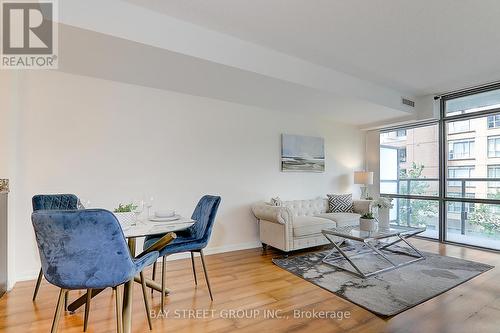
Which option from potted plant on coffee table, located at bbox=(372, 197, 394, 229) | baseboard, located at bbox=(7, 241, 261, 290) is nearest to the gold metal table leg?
baseboard, located at bbox=(7, 241, 261, 290)

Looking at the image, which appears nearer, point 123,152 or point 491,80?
point 123,152

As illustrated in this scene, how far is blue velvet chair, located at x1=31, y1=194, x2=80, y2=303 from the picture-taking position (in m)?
2.51

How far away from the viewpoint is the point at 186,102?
395 centimetres

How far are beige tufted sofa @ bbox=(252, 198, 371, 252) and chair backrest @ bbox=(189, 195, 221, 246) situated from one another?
54.2 inches

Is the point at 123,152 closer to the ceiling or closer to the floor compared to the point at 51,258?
closer to the ceiling

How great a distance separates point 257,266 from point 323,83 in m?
2.69

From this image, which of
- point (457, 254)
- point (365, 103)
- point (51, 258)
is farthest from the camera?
point (365, 103)

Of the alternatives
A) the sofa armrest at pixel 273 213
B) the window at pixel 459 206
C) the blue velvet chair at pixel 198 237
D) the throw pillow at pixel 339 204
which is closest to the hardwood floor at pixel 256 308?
the blue velvet chair at pixel 198 237

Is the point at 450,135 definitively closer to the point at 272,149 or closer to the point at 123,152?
the point at 272,149

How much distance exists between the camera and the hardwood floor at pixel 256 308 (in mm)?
2043

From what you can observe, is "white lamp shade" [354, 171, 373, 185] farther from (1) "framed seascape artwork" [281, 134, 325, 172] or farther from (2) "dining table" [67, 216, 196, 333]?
(2) "dining table" [67, 216, 196, 333]

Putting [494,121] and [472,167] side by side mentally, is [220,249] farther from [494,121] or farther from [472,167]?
[494,121]

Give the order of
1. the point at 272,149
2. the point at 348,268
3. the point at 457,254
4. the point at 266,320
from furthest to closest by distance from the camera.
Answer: the point at 272,149 < the point at 457,254 < the point at 348,268 < the point at 266,320

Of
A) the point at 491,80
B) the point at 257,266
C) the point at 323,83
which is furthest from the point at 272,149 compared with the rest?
the point at 491,80
